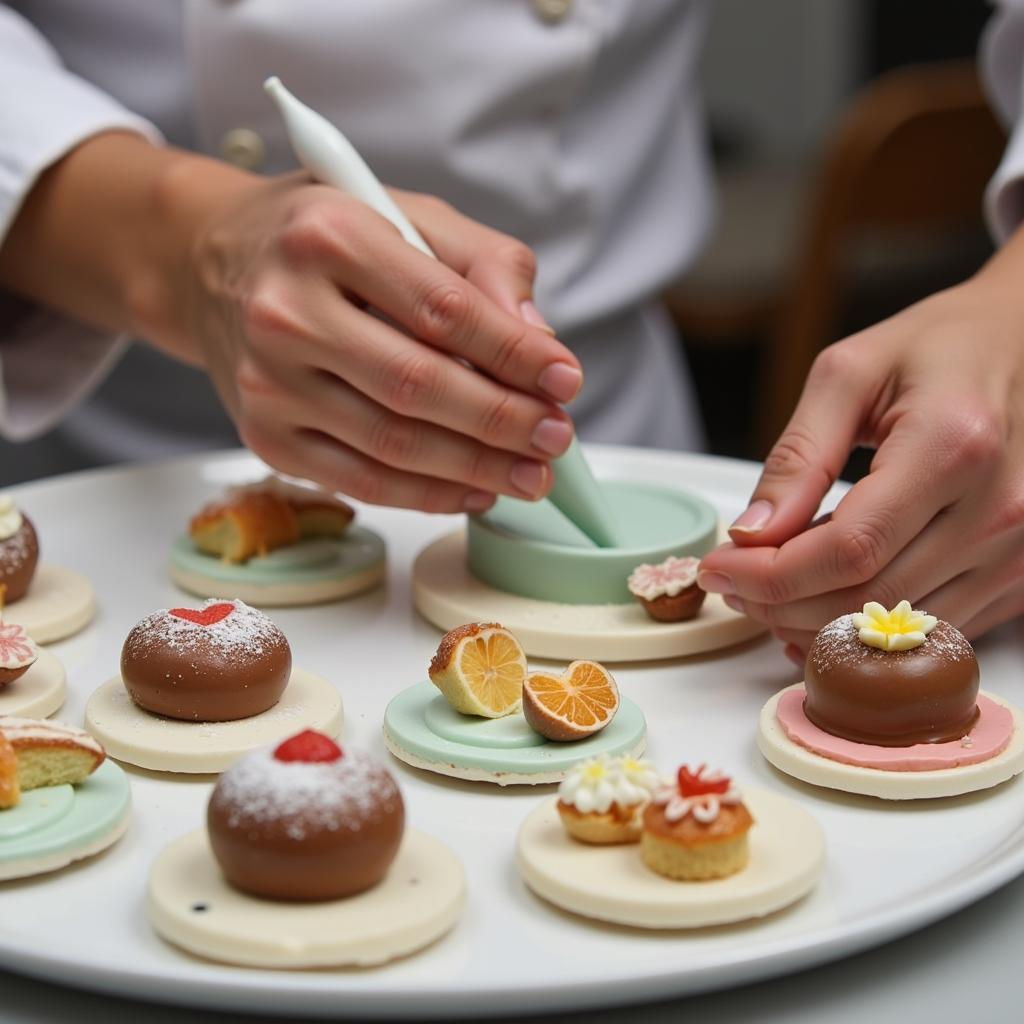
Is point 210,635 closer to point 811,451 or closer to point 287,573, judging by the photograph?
point 287,573

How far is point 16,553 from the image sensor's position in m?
1.24

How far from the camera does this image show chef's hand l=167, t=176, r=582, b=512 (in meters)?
1.20

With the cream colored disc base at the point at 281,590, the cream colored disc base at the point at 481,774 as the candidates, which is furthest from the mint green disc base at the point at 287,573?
the cream colored disc base at the point at 481,774

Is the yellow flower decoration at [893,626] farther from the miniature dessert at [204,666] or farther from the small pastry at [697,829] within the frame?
the miniature dessert at [204,666]

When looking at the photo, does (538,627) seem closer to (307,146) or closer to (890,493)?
(890,493)

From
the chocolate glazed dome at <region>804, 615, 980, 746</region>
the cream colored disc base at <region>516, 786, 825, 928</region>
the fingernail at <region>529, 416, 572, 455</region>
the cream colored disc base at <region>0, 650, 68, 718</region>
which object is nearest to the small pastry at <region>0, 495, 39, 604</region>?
the cream colored disc base at <region>0, 650, 68, 718</region>

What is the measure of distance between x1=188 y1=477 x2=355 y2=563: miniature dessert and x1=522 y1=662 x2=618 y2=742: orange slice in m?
0.42

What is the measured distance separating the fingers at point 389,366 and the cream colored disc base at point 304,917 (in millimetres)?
447

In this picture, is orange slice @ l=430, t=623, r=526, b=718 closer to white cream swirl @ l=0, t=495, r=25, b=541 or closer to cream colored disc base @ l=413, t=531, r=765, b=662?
cream colored disc base @ l=413, t=531, r=765, b=662

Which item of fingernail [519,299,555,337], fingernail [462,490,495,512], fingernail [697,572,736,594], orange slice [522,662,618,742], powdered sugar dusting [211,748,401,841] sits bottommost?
fingernail [462,490,495,512]

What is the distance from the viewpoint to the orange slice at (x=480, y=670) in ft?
3.36

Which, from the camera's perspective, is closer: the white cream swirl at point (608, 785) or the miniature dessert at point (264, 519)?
the white cream swirl at point (608, 785)

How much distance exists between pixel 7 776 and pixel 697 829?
1.29 feet

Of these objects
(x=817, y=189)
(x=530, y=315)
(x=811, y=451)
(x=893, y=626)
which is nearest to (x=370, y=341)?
(x=530, y=315)
